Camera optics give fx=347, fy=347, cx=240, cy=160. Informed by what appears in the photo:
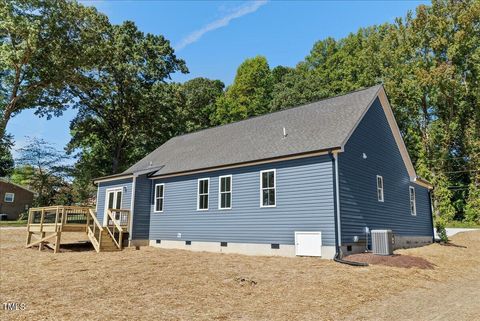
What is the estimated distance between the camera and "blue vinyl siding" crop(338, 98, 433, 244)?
13320 millimetres

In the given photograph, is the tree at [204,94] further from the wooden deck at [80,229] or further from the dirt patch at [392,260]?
the dirt patch at [392,260]

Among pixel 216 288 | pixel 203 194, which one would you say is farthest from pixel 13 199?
pixel 216 288

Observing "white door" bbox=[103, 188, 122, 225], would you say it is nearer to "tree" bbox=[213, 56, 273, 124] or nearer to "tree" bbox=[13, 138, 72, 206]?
"tree" bbox=[13, 138, 72, 206]

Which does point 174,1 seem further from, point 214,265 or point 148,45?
point 148,45

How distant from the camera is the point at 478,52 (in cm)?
3491

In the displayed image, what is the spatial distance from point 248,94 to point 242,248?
3655cm

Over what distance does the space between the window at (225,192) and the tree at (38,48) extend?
688 inches

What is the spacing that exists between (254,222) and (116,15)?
95.3 feet

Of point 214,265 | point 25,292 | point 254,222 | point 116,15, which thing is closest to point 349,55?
point 116,15

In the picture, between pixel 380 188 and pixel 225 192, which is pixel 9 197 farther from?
pixel 380 188

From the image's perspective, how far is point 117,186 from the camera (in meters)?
20.7

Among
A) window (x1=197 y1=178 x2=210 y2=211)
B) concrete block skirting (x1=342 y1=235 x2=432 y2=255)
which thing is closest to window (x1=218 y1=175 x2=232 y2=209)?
window (x1=197 y1=178 x2=210 y2=211)

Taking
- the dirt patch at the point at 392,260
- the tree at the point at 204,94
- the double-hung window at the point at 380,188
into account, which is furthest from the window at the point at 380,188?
the tree at the point at 204,94

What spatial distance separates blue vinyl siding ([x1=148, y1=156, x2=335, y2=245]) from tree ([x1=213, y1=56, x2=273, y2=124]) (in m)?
28.9
